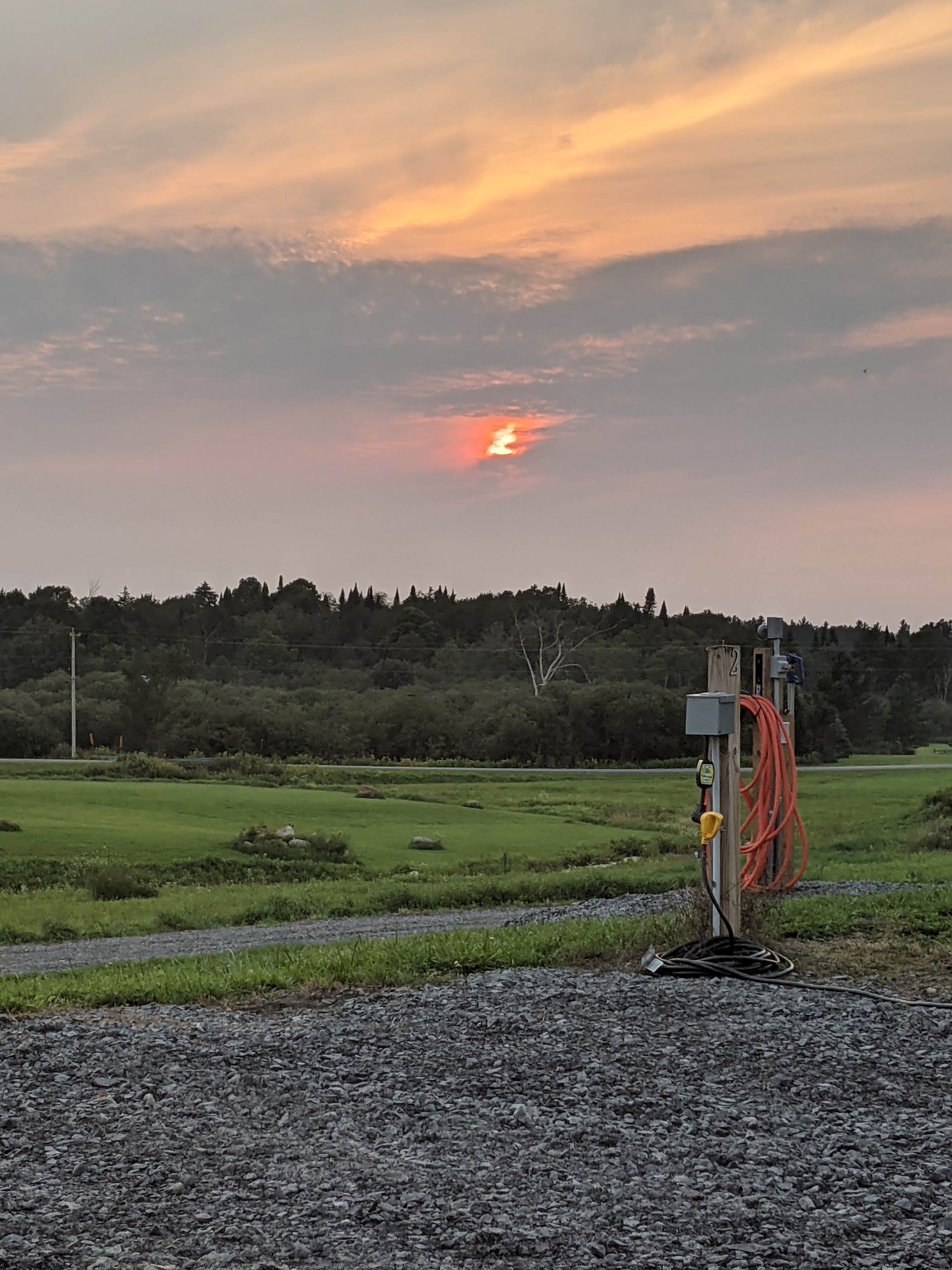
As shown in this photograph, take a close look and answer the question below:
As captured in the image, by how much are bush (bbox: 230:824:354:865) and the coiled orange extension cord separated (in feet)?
39.6

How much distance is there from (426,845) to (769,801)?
16.6 metres

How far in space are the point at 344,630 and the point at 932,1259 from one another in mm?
93288

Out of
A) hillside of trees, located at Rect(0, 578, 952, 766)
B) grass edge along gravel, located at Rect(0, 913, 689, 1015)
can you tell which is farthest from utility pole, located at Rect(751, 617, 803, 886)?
hillside of trees, located at Rect(0, 578, 952, 766)

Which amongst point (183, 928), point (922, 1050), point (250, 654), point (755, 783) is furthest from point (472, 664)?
point (922, 1050)

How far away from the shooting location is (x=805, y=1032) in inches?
226

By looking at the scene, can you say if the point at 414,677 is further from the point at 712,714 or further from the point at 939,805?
the point at 712,714

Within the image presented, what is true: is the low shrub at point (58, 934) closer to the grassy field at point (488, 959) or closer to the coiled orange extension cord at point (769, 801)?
the grassy field at point (488, 959)

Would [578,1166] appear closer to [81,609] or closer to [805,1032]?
[805,1032]

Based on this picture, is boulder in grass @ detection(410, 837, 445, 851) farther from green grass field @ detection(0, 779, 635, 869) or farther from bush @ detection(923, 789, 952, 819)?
bush @ detection(923, 789, 952, 819)

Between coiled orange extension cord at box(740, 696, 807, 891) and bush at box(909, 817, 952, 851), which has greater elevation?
coiled orange extension cord at box(740, 696, 807, 891)

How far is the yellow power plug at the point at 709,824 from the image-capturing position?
721 cm

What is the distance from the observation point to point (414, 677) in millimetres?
78438

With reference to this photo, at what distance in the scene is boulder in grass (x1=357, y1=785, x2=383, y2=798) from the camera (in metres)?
36.2

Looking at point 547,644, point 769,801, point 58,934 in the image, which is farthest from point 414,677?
point 769,801
